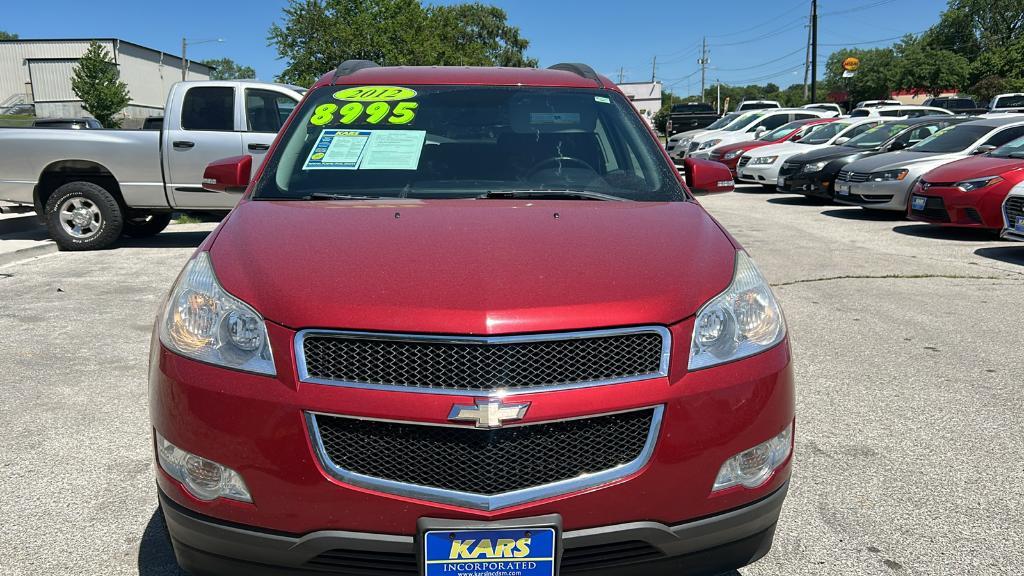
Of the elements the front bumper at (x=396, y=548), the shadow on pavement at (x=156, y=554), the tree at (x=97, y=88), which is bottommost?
the shadow on pavement at (x=156, y=554)

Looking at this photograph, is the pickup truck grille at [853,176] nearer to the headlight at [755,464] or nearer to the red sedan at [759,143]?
the red sedan at [759,143]

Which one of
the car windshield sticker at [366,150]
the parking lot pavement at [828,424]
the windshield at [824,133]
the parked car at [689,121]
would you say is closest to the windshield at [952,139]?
the windshield at [824,133]

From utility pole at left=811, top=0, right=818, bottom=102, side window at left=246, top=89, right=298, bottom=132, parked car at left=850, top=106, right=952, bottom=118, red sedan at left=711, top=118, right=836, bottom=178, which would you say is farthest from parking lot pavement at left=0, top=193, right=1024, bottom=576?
utility pole at left=811, top=0, right=818, bottom=102

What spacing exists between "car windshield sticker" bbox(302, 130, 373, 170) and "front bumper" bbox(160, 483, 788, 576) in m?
1.54

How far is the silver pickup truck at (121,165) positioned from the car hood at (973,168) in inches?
341

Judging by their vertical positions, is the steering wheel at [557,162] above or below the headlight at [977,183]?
above

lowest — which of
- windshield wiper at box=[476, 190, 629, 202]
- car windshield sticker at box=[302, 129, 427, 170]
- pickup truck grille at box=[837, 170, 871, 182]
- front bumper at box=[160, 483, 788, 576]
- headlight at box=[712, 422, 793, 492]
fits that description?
front bumper at box=[160, 483, 788, 576]

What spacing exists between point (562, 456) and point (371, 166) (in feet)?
5.55

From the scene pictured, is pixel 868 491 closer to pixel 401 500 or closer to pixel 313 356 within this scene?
pixel 401 500

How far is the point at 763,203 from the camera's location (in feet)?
52.7

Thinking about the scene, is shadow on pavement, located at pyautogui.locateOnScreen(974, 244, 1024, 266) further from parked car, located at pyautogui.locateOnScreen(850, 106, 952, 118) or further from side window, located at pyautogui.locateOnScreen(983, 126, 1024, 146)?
parked car, located at pyautogui.locateOnScreen(850, 106, 952, 118)

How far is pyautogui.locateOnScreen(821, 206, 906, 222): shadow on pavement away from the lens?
1358cm

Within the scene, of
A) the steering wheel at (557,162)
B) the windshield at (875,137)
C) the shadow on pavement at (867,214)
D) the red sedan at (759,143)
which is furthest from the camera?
the red sedan at (759,143)

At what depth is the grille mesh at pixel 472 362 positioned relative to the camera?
2037 mm
